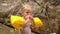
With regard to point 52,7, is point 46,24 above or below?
below

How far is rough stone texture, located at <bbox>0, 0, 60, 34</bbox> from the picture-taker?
6.34 ft

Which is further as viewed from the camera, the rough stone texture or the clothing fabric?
the rough stone texture

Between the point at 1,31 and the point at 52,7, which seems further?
the point at 52,7

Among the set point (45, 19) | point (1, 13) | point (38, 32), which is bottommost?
point (38, 32)

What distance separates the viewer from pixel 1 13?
1858mm

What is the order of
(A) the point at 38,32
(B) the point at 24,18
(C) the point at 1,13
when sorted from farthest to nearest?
(A) the point at 38,32 < (C) the point at 1,13 < (B) the point at 24,18

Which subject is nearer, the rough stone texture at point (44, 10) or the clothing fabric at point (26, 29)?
the clothing fabric at point (26, 29)

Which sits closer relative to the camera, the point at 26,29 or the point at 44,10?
the point at 26,29

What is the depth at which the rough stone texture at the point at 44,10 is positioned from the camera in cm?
193

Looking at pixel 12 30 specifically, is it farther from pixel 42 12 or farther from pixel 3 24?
pixel 42 12

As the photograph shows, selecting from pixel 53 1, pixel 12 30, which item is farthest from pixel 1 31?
pixel 53 1

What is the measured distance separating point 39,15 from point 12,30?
1.48 feet

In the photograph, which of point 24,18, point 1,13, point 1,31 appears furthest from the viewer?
point 1,13

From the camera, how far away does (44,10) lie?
A: 2107 millimetres
